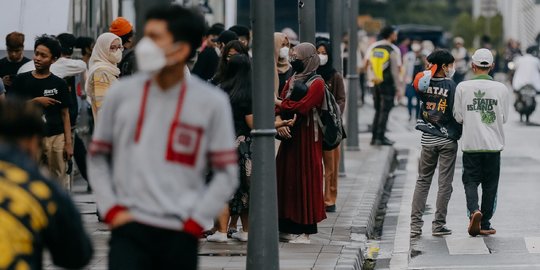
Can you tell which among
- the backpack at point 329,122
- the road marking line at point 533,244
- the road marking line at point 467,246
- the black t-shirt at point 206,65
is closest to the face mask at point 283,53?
the backpack at point 329,122

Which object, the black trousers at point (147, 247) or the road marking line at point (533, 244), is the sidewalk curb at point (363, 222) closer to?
the road marking line at point (533, 244)

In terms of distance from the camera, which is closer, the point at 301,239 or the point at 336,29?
the point at 301,239

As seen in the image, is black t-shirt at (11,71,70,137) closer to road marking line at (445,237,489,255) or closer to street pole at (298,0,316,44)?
street pole at (298,0,316,44)

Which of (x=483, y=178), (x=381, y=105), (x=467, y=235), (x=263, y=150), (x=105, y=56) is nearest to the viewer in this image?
(x=263, y=150)

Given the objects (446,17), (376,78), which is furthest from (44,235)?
(446,17)

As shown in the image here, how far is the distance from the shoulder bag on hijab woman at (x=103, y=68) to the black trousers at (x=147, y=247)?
6754 millimetres

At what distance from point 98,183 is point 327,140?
6.51m

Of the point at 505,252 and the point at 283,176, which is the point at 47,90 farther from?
the point at 505,252

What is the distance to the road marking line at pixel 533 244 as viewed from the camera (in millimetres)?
11945

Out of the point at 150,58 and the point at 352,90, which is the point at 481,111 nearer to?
the point at 150,58

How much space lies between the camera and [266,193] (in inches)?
361

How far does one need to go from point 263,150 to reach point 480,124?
3.99m

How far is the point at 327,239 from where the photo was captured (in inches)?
479

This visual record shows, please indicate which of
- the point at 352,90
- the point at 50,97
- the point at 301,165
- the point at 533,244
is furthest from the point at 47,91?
the point at 352,90
